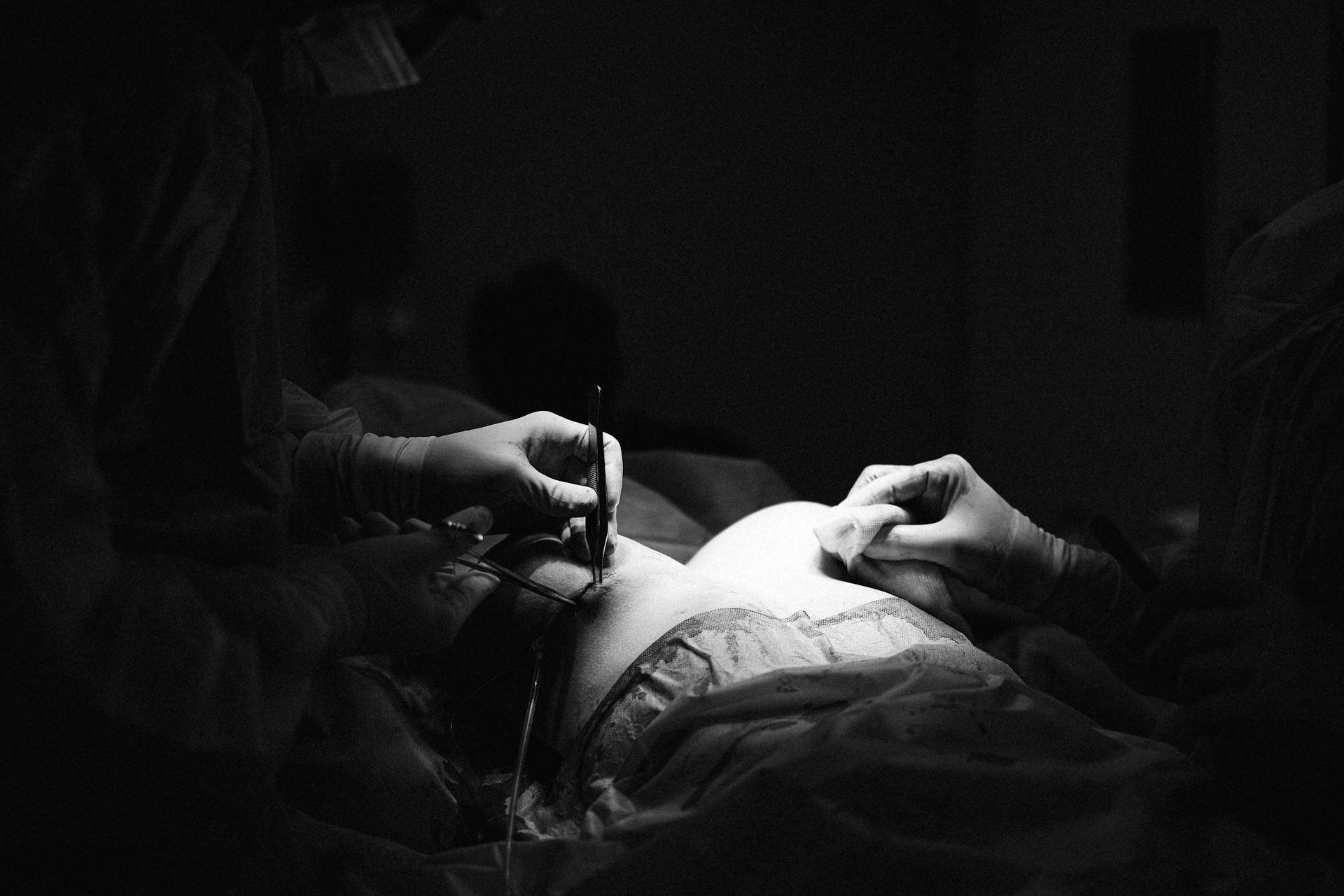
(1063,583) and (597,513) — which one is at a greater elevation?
(597,513)

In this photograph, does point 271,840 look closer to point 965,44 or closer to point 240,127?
point 240,127

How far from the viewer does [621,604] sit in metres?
1.42

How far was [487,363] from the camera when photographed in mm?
2512

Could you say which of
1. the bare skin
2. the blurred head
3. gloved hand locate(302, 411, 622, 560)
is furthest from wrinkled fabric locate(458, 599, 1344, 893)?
the blurred head

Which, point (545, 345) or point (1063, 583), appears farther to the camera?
point (545, 345)

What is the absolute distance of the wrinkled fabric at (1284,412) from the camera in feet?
3.76

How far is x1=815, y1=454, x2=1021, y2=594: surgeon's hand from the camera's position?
1528 mm

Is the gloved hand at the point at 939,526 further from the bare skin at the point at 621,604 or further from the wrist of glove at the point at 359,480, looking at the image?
the wrist of glove at the point at 359,480

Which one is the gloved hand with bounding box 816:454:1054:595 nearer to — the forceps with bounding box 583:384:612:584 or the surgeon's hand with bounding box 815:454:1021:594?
the surgeon's hand with bounding box 815:454:1021:594

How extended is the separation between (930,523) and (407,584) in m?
0.86

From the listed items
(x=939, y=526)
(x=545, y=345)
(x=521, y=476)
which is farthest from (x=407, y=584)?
(x=545, y=345)

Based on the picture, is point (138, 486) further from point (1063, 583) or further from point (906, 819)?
point (1063, 583)

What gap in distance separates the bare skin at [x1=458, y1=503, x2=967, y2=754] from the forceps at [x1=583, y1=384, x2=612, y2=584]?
0.03m

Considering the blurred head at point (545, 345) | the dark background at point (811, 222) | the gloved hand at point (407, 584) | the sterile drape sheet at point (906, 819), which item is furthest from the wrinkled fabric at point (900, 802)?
the dark background at point (811, 222)
